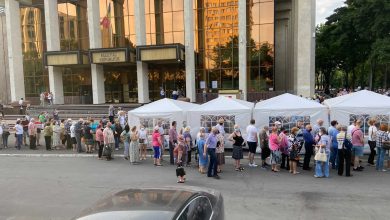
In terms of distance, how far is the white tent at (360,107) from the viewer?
44.2 ft

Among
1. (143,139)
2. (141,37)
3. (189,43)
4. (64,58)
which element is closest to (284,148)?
(143,139)

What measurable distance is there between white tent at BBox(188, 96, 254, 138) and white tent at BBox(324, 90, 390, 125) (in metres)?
3.70

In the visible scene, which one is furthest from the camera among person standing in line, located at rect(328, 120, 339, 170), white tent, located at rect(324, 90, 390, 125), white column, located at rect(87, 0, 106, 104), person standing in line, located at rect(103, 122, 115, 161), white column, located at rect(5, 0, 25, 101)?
white column, located at rect(5, 0, 25, 101)

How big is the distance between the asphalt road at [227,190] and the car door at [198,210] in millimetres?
2729

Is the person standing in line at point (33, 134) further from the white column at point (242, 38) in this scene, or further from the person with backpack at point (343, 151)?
the white column at point (242, 38)

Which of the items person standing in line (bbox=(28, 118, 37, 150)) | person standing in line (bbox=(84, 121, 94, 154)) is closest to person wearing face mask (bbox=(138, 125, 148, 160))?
person standing in line (bbox=(84, 121, 94, 154))

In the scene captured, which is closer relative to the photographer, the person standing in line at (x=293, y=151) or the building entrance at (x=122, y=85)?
the person standing in line at (x=293, y=151)

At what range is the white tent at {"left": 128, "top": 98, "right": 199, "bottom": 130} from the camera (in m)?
15.8

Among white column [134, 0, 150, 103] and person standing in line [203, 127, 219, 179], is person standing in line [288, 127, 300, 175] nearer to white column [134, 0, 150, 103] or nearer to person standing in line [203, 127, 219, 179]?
person standing in line [203, 127, 219, 179]

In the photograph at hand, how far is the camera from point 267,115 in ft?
47.8

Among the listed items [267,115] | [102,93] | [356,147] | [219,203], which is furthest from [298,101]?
[102,93]

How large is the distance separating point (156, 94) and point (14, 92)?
51.2 feet

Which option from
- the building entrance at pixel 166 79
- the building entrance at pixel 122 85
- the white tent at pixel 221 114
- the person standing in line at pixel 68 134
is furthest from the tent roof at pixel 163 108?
the building entrance at pixel 122 85

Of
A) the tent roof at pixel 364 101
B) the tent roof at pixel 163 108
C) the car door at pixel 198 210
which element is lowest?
the car door at pixel 198 210
